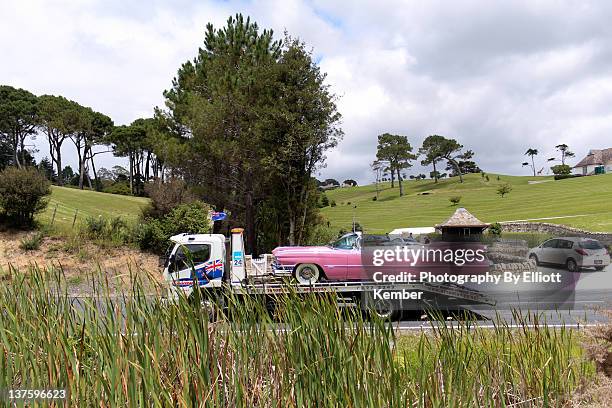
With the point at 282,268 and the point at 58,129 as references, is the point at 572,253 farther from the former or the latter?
the point at 58,129

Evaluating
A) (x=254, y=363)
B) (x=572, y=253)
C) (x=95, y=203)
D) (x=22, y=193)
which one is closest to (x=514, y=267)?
(x=572, y=253)

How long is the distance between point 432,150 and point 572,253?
101115mm

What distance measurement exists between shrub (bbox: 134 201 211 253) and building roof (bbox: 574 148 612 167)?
404ft

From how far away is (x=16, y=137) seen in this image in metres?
66.6

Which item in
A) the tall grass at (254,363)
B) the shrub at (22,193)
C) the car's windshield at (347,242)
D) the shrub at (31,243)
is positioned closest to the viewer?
the tall grass at (254,363)

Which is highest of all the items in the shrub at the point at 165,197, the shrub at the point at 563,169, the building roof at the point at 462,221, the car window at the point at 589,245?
the shrub at the point at 563,169

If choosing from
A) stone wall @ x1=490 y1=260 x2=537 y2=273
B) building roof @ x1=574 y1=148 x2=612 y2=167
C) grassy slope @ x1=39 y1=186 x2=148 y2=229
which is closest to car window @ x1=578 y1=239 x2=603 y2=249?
stone wall @ x1=490 y1=260 x2=537 y2=273

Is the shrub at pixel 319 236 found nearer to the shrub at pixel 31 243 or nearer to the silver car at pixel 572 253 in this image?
the silver car at pixel 572 253

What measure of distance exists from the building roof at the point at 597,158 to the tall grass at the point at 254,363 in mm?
134386

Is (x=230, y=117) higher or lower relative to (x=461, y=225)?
higher

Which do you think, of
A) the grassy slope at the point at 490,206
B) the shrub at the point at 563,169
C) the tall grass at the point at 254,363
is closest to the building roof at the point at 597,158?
the shrub at the point at 563,169

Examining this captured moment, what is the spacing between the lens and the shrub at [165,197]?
24.0 m

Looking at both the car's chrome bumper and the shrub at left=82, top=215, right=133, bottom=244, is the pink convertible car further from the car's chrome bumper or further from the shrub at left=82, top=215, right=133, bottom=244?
the shrub at left=82, top=215, right=133, bottom=244

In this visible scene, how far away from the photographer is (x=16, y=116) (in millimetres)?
65188
